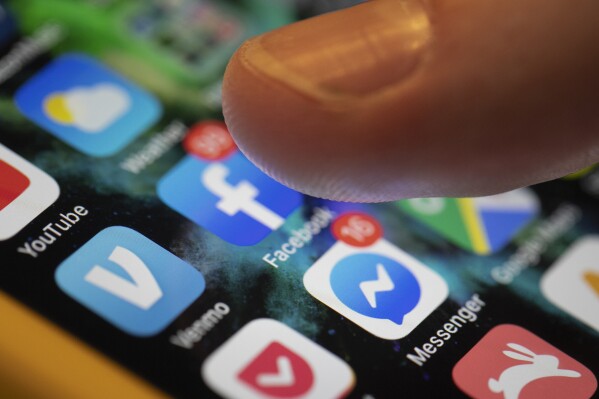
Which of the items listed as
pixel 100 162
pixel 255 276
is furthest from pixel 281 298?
pixel 100 162

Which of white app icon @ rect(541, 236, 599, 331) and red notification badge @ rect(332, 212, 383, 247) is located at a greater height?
red notification badge @ rect(332, 212, 383, 247)

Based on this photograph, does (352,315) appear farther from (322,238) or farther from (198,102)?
(198,102)

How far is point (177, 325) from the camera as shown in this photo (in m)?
0.40

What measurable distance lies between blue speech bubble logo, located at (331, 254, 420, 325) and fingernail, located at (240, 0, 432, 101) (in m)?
0.13

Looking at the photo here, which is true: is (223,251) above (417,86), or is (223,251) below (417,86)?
below

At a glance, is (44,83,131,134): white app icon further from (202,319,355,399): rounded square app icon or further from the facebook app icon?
(202,319,355,399): rounded square app icon

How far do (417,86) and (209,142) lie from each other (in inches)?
7.3

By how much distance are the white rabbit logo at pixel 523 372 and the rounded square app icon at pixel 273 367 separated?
8cm

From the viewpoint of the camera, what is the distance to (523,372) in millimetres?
431

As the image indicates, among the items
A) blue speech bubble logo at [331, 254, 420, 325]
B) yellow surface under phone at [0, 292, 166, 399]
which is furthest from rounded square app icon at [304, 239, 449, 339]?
yellow surface under phone at [0, 292, 166, 399]

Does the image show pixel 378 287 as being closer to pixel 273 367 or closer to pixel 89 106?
pixel 273 367

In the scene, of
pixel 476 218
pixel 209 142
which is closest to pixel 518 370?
pixel 476 218

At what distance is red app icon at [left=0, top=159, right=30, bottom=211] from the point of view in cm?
43

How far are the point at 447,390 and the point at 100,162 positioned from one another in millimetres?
217
